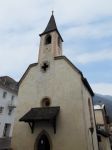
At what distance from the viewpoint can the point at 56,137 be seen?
9.40 meters

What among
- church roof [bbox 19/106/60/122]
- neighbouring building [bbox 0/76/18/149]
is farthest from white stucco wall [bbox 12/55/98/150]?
neighbouring building [bbox 0/76/18/149]

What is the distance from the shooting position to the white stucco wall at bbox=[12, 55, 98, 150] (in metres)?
9.07

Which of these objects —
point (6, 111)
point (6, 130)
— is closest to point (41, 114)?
point (6, 111)

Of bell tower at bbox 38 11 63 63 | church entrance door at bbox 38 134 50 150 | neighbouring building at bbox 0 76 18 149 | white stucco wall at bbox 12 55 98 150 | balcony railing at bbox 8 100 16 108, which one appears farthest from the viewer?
balcony railing at bbox 8 100 16 108

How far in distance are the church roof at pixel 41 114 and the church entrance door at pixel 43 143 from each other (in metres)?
1.95

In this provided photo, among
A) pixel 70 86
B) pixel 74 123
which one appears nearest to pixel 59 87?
pixel 70 86

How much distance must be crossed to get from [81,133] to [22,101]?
658 cm

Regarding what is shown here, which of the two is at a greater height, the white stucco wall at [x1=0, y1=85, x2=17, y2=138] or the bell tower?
the bell tower

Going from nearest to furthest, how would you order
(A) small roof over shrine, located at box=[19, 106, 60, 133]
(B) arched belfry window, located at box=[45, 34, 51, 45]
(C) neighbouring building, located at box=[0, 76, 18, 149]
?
(A) small roof over shrine, located at box=[19, 106, 60, 133] → (B) arched belfry window, located at box=[45, 34, 51, 45] → (C) neighbouring building, located at box=[0, 76, 18, 149]

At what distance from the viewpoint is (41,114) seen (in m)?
9.64

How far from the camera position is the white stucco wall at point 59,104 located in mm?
9069

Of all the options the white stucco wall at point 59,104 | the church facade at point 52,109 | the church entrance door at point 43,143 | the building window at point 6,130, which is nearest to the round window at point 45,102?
the church facade at point 52,109

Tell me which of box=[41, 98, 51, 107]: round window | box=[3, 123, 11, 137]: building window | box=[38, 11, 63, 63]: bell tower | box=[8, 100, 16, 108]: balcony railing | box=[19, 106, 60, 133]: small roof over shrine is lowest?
box=[3, 123, 11, 137]: building window

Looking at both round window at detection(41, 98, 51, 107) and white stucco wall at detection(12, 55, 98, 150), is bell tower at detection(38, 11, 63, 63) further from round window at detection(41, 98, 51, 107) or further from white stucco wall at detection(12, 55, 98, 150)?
round window at detection(41, 98, 51, 107)
